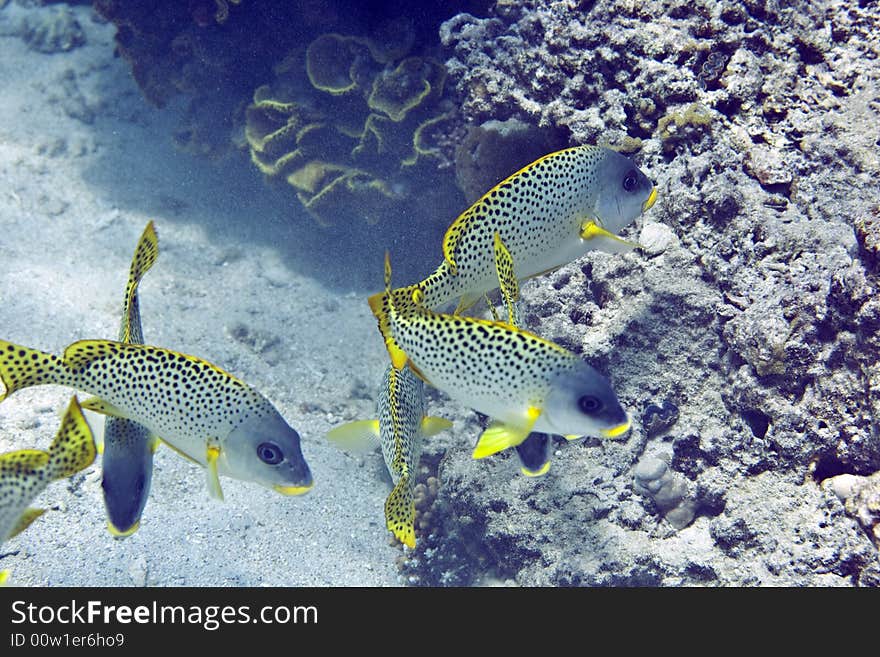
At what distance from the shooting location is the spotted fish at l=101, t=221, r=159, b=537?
3168 millimetres

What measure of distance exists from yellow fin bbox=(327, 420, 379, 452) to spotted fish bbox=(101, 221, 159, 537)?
3.61ft

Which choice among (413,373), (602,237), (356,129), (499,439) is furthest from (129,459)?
(356,129)

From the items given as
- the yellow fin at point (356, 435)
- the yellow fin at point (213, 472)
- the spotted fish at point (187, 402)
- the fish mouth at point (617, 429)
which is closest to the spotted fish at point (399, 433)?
the yellow fin at point (356, 435)

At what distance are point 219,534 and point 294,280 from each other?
437 cm

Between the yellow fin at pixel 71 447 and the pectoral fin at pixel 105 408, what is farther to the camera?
the pectoral fin at pixel 105 408

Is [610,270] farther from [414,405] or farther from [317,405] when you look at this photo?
[317,405]

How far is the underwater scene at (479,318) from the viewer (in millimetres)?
2916

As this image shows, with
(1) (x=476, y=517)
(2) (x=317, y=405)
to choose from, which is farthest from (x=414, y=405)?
(2) (x=317, y=405)

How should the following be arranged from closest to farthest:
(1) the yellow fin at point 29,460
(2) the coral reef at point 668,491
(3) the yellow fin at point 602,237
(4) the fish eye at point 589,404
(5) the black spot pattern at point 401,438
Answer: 1. (4) the fish eye at point 589,404
2. (1) the yellow fin at point 29,460
3. (5) the black spot pattern at point 401,438
4. (3) the yellow fin at point 602,237
5. (2) the coral reef at point 668,491

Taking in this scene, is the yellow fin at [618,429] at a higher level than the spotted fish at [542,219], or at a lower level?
lower

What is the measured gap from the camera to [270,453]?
2766mm

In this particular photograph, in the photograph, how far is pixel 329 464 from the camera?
5.84 metres

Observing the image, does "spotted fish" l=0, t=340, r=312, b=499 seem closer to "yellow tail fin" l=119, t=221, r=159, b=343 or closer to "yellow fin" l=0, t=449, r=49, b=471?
"yellow fin" l=0, t=449, r=49, b=471

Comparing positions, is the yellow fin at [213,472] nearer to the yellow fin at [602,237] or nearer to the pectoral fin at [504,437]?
the pectoral fin at [504,437]
